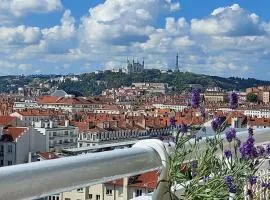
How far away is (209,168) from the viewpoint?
1.95 metres

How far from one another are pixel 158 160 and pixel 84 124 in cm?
6196

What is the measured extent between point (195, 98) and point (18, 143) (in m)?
46.6

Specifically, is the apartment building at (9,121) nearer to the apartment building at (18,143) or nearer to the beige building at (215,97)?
the apartment building at (18,143)

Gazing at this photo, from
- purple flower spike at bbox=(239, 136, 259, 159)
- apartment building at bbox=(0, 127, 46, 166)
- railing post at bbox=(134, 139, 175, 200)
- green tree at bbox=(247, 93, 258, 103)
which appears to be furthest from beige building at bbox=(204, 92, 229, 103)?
green tree at bbox=(247, 93, 258, 103)

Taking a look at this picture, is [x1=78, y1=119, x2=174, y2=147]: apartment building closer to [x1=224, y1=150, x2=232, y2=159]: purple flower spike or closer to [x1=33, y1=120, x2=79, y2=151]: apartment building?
[x1=33, y1=120, x2=79, y2=151]: apartment building

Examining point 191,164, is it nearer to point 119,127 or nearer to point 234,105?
point 234,105

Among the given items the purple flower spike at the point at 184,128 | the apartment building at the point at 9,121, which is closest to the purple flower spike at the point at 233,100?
the purple flower spike at the point at 184,128

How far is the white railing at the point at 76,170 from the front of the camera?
1188 mm

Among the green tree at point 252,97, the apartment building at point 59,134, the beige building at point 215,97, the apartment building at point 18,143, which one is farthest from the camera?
the green tree at point 252,97

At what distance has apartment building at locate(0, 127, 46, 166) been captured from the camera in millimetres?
47750

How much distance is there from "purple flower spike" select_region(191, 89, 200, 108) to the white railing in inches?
12.4

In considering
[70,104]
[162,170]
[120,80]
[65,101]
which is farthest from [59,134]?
[120,80]

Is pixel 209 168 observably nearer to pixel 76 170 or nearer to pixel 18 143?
pixel 76 170

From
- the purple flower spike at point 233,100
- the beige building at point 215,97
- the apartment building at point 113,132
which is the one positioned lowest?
the apartment building at point 113,132
